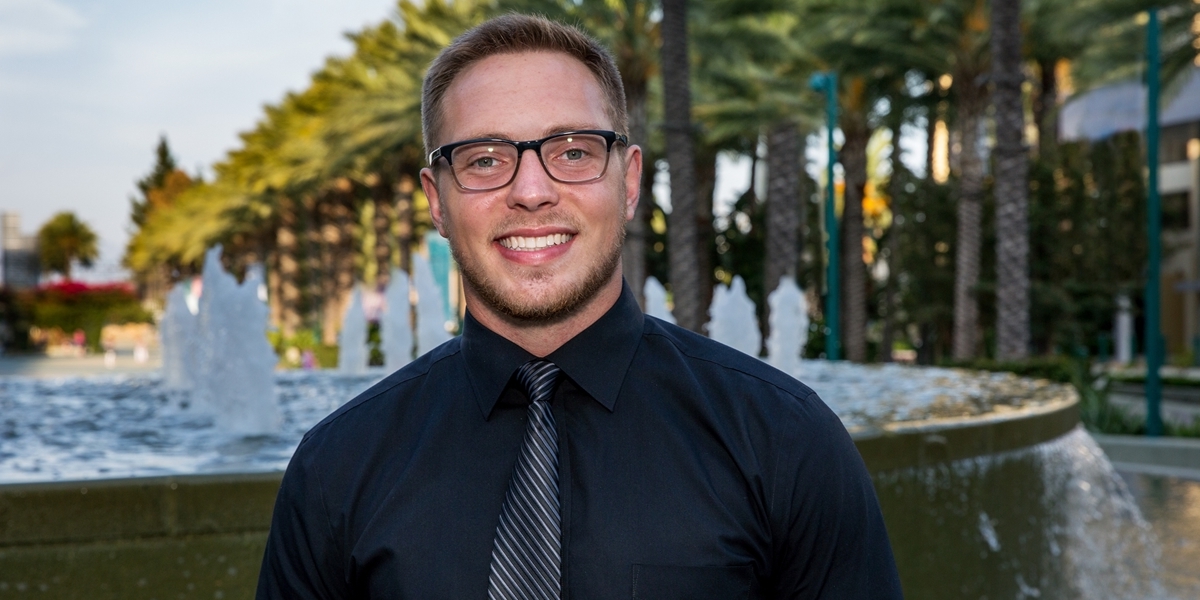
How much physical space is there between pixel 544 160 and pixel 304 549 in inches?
29.1

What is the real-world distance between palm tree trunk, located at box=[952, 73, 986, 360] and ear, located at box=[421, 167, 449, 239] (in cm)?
2221

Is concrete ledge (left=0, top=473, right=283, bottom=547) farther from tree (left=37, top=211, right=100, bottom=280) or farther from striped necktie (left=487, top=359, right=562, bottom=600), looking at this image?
tree (left=37, top=211, right=100, bottom=280)

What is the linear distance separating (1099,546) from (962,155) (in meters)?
16.7

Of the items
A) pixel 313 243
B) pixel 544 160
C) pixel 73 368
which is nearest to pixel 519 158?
pixel 544 160

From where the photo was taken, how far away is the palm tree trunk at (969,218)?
76.2 ft

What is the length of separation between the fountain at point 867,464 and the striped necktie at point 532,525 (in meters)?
2.45

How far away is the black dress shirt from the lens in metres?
1.81

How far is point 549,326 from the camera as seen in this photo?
76.8 inches

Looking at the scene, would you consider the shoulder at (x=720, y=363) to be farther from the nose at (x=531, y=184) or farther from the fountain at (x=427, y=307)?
the fountain at (x=427, y=307)

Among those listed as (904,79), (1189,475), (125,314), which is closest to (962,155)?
(904,79)

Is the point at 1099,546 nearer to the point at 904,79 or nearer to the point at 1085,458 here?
the point at 1085,458

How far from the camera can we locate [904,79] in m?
27.8

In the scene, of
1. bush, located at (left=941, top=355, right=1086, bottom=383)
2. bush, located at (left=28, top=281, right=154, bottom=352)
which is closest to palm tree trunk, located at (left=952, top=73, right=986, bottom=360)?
bush, located at (left=941, top=355, right=1086, bottom=383)

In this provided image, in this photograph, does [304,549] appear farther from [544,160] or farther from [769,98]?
[769,98]
